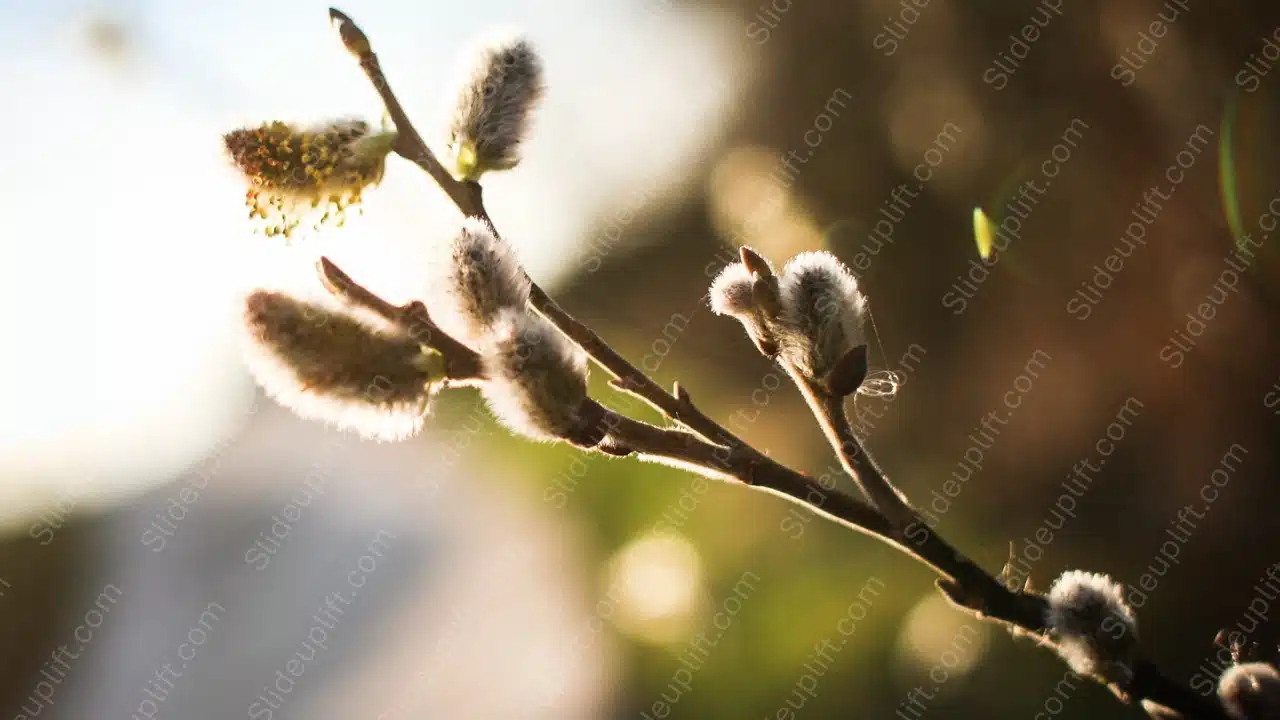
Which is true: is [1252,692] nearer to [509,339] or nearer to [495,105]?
[509,339]

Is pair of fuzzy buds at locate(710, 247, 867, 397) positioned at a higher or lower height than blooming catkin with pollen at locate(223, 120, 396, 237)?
higher

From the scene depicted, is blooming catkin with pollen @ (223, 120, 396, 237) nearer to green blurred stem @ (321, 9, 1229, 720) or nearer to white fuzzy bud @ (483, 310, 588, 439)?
green blurred stem @ (321, 9, 1229, 720)

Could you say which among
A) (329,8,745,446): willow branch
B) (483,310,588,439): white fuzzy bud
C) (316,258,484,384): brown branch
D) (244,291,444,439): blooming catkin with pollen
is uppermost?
(329,8,745,446): willow branch

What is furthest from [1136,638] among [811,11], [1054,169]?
[811,11]

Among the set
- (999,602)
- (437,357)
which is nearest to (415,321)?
(437,357)

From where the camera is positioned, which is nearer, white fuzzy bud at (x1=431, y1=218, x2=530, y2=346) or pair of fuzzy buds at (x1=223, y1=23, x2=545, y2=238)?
white fuzzy bud at (x1=431, y1=218, x2=530, y2=346)

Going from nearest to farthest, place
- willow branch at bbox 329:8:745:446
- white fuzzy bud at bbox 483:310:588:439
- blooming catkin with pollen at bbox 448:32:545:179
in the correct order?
white fuzzy bud at bbox 483:310:588:439 < willow branch at bbox 329:8:745:446 < blooming catkin with pollen at bbox 448:32:545:179

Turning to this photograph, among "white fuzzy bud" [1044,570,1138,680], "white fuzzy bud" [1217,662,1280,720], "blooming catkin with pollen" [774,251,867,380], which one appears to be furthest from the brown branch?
"white fuzzy bud" [1217,662,1280,720]
